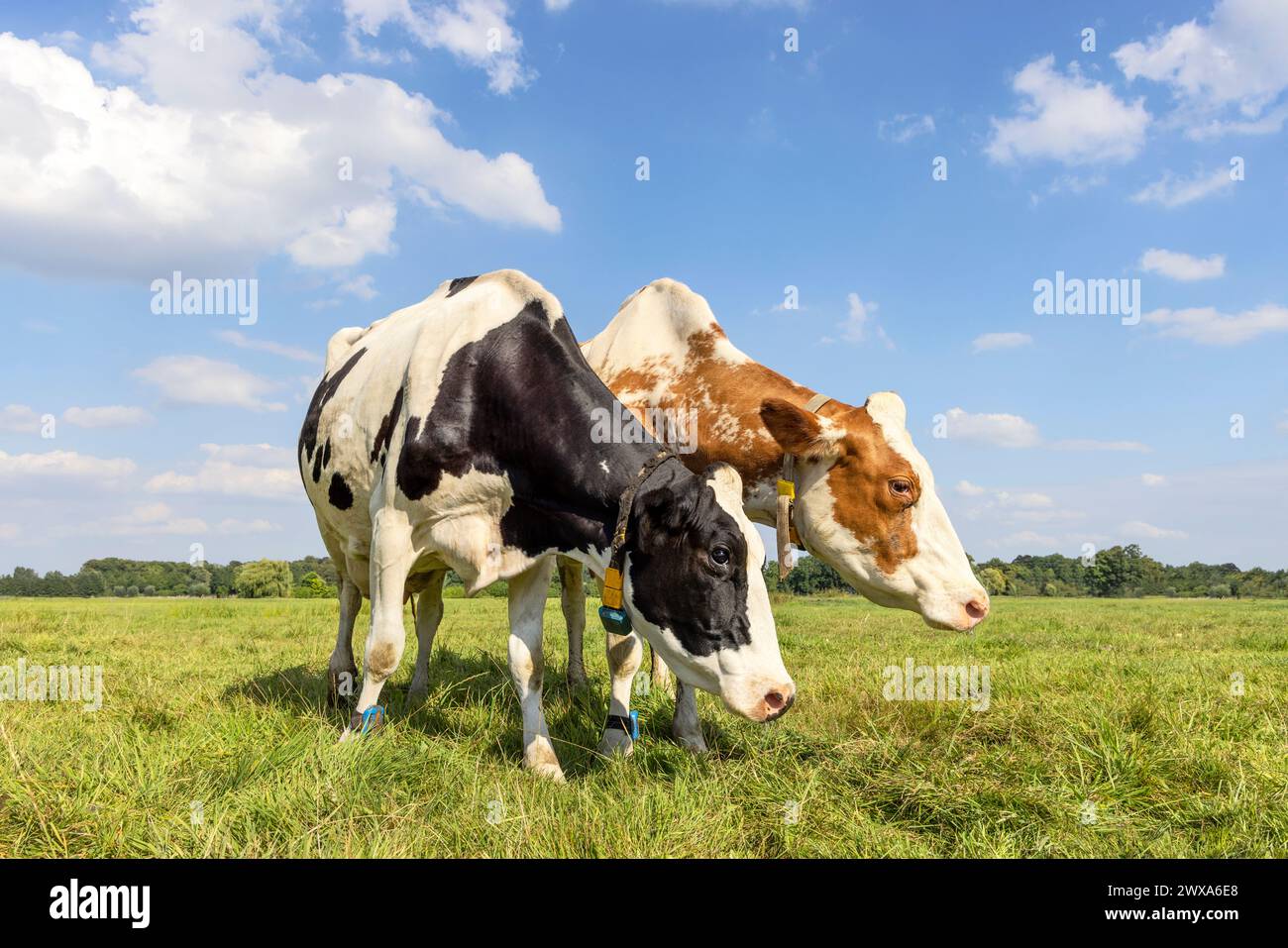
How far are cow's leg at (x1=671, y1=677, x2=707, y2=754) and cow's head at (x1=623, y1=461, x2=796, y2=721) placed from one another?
Answer: 118 cm

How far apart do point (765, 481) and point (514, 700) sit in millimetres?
2618

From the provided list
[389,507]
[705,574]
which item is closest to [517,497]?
[389,507]

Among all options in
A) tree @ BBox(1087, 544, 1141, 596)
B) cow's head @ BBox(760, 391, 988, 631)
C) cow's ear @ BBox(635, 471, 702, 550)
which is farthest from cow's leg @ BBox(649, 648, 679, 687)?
tree @ BBox(1087, 544, 1141, 596)

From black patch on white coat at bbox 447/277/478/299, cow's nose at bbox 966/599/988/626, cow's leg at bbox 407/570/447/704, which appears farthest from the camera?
cow's leg at bbox 407/570/447/704

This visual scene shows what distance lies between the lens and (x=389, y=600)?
194 inches

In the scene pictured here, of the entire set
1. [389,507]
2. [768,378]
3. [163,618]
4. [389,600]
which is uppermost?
[768,378]

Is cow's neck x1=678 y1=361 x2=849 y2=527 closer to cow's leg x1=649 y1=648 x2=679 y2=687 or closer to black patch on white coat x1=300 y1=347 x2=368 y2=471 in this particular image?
cow's leg x1=649 y1=648 x2=679 y2=687

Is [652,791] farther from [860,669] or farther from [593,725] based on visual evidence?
[860,669]

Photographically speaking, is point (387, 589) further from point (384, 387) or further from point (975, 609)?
point (975, 609)

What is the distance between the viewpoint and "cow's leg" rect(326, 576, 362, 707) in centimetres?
630

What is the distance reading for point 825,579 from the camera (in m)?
67.8

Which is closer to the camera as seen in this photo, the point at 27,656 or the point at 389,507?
the point at 389,507

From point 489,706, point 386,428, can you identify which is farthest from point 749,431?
point 489,706
